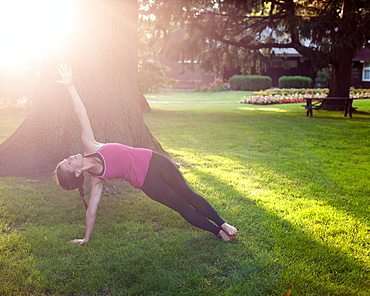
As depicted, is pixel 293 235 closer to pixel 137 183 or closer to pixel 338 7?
pixel 137 183

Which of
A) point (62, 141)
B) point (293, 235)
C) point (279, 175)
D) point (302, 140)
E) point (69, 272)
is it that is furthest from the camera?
point (302, 140)

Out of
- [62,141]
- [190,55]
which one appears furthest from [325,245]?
[190,55]

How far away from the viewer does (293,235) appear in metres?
4.21

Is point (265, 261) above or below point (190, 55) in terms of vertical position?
below

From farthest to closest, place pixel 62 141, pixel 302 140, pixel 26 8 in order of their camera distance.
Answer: pixel 26 8 < pixel 302 140 < pixel 62 141

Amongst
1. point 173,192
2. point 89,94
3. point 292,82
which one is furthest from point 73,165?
point 292,82

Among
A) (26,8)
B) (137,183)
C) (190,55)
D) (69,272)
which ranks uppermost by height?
(26,8)

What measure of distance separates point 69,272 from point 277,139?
26.3ft

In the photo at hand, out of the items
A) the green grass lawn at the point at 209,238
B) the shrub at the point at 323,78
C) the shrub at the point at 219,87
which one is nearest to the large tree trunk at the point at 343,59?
the green grass lawn at the point at 209,238

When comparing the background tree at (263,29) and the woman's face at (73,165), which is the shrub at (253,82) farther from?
the woman's face at (73,165)

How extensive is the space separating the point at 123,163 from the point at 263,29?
15.5 meters

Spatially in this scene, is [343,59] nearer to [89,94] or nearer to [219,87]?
[89,94]

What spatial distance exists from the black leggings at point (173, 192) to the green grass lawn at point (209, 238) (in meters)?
0.30

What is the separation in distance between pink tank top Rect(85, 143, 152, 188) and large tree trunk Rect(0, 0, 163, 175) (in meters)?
2.17
